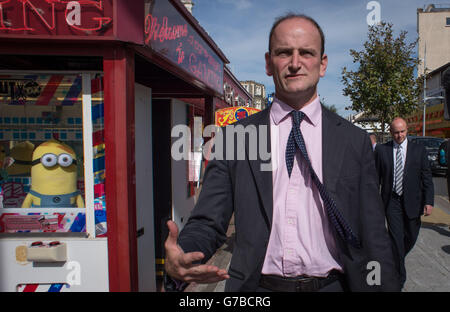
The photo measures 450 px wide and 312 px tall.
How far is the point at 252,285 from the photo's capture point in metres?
1.55

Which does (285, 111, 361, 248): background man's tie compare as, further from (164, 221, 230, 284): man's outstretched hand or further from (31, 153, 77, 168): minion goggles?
(31, 153, 77, 168): minion goggles

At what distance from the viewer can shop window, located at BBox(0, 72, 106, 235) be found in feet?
10.1

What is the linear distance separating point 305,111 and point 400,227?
11.3 feet

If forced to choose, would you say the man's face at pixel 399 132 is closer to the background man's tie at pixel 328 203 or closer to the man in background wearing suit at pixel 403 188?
the man in background wearing suit at pixel 403 188

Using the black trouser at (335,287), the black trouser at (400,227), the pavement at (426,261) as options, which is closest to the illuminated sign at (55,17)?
the black trouser at (335,287)

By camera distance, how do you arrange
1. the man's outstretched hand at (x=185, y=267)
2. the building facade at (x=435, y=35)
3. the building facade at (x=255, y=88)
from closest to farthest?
the man's outstretched hand at (x=185, y=267) → the building facade at (x=435, y=35) → the building facade at (x=255, y=88)

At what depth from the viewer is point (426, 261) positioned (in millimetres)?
5332

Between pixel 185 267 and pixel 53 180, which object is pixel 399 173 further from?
pixel 53 180

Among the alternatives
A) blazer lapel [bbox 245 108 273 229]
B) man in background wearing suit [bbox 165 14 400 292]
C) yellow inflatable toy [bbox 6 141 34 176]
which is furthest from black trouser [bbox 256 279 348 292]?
yellow inflatable toy [bbox 6 141 34 176]

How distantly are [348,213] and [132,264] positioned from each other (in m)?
2.12

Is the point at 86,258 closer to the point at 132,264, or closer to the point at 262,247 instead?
the point at 132,264

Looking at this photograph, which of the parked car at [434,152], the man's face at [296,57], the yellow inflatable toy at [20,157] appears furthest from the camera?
the parked car at [434,152]

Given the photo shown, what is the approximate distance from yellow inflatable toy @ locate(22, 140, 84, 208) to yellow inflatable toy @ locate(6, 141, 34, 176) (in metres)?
0.12

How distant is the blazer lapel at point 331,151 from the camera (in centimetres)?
156
